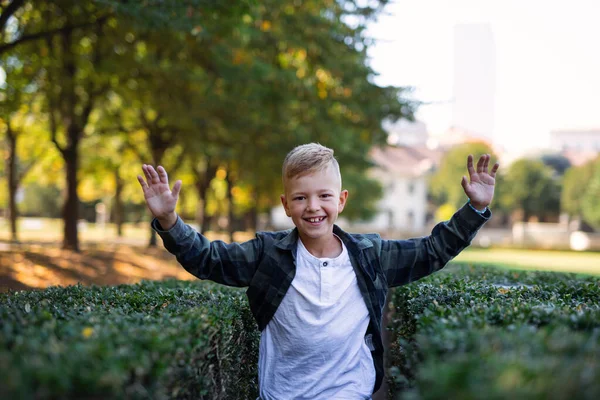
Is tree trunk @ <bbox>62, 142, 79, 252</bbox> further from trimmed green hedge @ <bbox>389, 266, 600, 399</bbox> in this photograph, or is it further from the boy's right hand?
trimmed green hedge @ <bbox>389, 266, 600, 399</bbox>

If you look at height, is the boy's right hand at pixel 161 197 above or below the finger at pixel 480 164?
below

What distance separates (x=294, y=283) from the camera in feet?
11.1

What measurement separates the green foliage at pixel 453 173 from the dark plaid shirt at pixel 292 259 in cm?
6806

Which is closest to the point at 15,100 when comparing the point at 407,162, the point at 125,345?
the point at 125,345

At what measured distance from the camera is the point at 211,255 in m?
3.41

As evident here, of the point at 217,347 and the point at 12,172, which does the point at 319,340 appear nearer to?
the point at 217,347

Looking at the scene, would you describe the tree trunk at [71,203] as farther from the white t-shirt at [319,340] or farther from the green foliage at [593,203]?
the green foliage at [593,203]

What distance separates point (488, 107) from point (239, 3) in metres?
160

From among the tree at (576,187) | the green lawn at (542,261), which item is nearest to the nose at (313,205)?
the green lawn at (542,261)

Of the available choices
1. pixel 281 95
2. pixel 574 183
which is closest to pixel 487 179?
pixel 281 95

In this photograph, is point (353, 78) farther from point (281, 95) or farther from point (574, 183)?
point (574, 183)

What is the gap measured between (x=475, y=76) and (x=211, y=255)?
175702mm

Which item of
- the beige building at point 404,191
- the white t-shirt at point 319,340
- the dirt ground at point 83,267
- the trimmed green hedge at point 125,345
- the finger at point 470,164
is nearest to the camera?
the trimmed green hedge at point 125,345

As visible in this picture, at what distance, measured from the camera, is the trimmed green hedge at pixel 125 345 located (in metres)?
1.86
